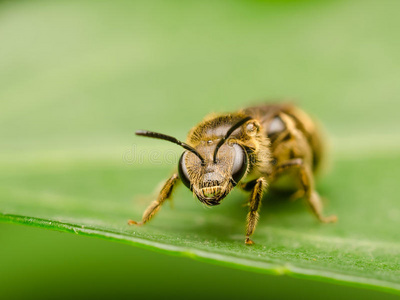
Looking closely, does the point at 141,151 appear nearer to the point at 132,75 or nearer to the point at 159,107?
the point at 159,107

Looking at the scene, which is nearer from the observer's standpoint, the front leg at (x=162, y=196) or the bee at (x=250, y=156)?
the bee at (x=250, y=156)

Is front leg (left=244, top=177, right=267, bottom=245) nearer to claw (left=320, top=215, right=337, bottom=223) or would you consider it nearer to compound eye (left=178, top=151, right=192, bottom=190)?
compound eye (left=178, top=151, right=192, bottom=190)

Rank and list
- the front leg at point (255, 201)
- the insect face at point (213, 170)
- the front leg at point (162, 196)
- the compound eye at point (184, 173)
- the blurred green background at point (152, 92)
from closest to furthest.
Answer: the insect face at point (213, 170) < the compound eye at point (184, 173) < the front leg at point (255, 201) < the front leg at point (162, 196) < the blurred green background at point (152, 92)

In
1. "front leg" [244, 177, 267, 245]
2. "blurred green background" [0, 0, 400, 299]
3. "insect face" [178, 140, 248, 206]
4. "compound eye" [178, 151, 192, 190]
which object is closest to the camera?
"insect face" [178, 140, 248, 206]

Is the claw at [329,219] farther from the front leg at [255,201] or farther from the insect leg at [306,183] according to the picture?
the front leg at [255,201]

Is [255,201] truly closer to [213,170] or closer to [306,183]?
[213,170]

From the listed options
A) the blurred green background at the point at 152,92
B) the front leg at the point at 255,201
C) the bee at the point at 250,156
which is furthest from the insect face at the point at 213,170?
the blurred green background at the point at 152,92

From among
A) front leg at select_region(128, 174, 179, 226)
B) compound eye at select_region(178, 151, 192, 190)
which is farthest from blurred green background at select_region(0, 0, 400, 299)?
compound eye at select_region(178, 151, 192, 190)

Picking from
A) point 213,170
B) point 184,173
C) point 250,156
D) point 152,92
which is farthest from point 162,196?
point 152,92
